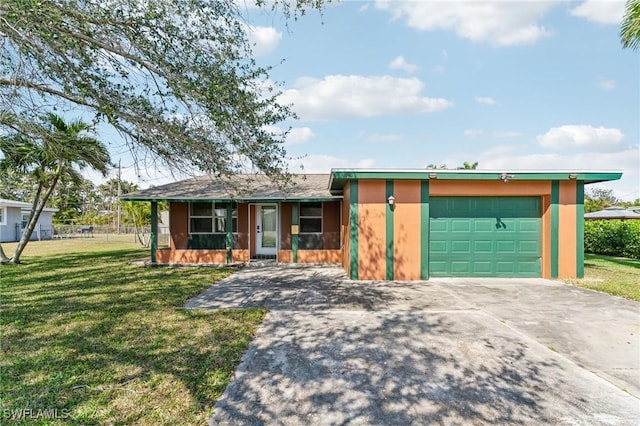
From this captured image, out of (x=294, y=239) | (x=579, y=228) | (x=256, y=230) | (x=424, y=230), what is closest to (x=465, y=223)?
(x=424, y=230)

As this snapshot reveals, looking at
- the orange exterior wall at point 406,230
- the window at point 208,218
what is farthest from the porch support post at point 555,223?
the window at point 208,218

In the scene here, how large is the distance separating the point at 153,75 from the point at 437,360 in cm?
562

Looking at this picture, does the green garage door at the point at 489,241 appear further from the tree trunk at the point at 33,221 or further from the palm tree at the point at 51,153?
the tree trunk at the point at 33,221

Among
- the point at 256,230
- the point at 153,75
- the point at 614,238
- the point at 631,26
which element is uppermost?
the point at 631,26

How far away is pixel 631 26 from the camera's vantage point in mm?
7484

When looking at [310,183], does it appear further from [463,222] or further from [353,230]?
[463,222]

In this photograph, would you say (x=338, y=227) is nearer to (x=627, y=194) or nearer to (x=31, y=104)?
(x=31, y=104)

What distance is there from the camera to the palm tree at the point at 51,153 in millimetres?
6213

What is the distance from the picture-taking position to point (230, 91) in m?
4.77

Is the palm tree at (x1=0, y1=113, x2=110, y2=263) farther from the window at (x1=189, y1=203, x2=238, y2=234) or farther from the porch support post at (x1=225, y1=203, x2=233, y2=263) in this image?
the porch support post at (x1=225, y1=203, x2=233, y2=263)

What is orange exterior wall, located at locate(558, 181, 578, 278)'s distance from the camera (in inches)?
325

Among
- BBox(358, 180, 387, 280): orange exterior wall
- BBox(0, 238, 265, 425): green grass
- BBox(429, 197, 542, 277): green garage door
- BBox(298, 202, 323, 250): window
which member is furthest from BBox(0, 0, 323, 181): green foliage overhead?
BBox(298, 202, 323, 250): window

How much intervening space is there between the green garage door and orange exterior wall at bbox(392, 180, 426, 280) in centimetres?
59

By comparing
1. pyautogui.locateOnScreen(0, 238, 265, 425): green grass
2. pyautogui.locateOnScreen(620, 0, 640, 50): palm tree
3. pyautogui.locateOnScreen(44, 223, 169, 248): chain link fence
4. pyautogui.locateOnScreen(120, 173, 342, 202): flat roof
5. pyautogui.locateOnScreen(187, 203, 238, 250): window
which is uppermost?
pyautogui.locateOnScreen(620, 0, 640, 50): palm tree
